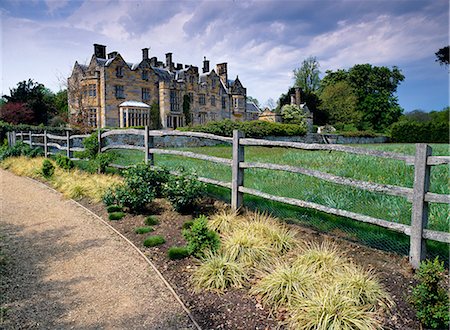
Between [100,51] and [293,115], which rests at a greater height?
[100,51]

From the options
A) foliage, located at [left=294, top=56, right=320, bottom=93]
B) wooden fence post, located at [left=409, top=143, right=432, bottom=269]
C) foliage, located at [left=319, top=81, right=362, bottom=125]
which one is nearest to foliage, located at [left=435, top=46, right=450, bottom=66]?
foliage, located at [left=319, top=81, right=362, bottom=125]

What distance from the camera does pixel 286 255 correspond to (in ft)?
14.9

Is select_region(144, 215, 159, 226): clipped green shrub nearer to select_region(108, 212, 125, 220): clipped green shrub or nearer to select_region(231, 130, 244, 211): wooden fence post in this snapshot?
select_region(108, 212, 125, 220): clipped green shrub

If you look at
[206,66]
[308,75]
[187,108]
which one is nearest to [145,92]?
[187,108]

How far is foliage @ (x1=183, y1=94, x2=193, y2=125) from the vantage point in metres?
37.4

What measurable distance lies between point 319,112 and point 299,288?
162 ft

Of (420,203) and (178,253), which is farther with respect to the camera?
(178,253)

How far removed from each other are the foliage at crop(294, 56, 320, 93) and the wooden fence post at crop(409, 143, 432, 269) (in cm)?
5488

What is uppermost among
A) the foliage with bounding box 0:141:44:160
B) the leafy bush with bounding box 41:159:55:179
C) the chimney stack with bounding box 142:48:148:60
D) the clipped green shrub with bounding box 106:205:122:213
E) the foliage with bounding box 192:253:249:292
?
the chimney stack with bounding box 142:48:148:60

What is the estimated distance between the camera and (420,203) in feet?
12.8

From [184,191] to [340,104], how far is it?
4661 centimetres

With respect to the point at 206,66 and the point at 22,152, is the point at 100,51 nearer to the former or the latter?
the point at 206,66

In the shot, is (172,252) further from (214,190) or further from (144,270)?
(214,190)

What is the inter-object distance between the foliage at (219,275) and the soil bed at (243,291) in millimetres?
94
